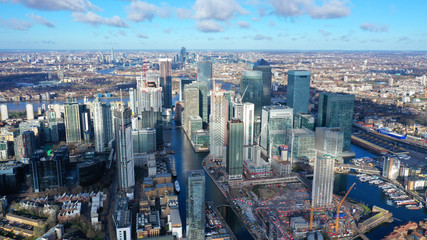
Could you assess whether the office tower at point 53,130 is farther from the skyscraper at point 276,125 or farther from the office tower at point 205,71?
the office tower at point 205,71

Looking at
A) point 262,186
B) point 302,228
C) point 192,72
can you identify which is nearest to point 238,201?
point 262,186

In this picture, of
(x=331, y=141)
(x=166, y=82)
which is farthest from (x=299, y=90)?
(x=166, y=82)

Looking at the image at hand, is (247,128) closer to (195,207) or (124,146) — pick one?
(124,146)

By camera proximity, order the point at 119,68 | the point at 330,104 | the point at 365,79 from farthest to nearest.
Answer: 1. the point at 119,68
2. the point at 365,79
3. the point at 330,104

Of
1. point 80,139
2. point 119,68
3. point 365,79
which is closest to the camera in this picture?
point 80,139

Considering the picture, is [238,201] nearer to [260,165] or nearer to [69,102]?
[260,165]

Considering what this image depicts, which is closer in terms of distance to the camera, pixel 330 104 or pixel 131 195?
pixel 131 195
